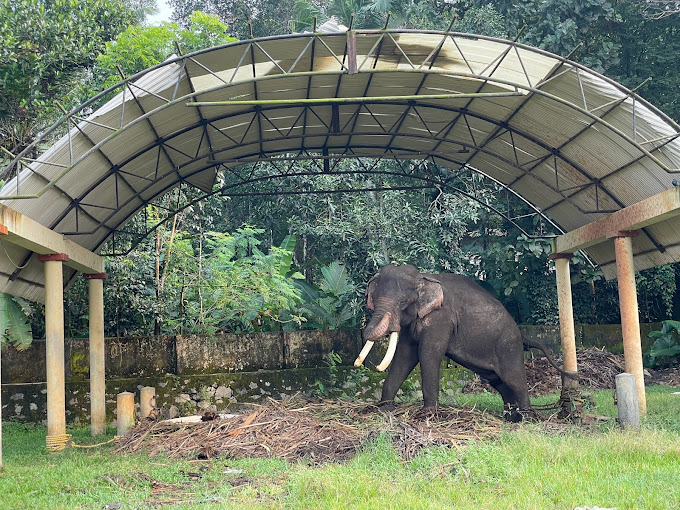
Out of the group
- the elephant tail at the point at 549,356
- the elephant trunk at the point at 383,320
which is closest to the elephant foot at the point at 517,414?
the elephant tail at the point at 549,356

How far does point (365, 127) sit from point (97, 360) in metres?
6.00

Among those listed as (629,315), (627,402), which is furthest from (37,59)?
(627,402)

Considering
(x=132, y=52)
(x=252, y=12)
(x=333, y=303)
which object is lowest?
(x=333, y=303)

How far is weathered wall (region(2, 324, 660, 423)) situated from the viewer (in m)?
13.4

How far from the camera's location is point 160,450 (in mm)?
9148

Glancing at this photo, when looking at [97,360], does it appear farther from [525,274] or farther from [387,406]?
[525,274]

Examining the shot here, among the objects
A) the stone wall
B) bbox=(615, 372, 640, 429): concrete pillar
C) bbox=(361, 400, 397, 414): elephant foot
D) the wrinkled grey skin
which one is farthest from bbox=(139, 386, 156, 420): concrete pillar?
bbox=(615, 372, 640, 429): concrete pillar

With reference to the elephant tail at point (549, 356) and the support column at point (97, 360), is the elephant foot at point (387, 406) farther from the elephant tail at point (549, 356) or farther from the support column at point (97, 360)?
the support column at point (97, 360)

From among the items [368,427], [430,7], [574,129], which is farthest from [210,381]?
[430,7]

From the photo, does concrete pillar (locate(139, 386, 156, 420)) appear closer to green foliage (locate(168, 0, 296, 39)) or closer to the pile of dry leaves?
the pile of dry leaves

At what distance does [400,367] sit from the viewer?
1133 centimetres

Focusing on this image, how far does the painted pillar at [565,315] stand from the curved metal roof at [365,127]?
0.62 meters

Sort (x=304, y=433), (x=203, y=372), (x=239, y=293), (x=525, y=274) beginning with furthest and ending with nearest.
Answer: (x=525, y=274) < (x=239, y=293) < (x=203, y=372) < (x=304, y=433)

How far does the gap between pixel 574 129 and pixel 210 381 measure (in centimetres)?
794
